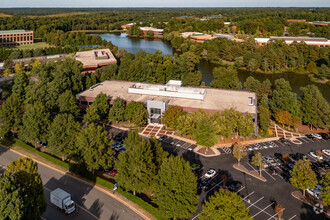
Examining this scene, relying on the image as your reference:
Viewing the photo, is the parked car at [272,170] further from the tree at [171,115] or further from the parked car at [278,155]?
the tree at [171,115]

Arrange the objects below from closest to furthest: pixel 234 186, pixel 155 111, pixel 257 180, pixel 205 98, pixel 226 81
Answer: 1. pixel 234 186
2. pixel 257 180
3. pixel 155 111
4. pixel 205 98
5. pixel 226 81

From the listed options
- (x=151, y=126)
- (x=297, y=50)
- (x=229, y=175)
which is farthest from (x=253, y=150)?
(x=297, y=50)

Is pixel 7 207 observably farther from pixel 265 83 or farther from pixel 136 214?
pixel 265 83

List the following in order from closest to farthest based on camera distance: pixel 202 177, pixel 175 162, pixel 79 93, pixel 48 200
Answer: pixel 175 162 → pixel 48 200 → pixel 202 177 → pixel 79 93

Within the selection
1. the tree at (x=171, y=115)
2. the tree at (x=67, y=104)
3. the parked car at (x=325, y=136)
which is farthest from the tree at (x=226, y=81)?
the tree at (x=67, y=104)

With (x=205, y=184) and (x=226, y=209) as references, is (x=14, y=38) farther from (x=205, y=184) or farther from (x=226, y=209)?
(x=226, y=209)

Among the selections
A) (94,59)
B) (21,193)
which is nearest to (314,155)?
(21,193)
